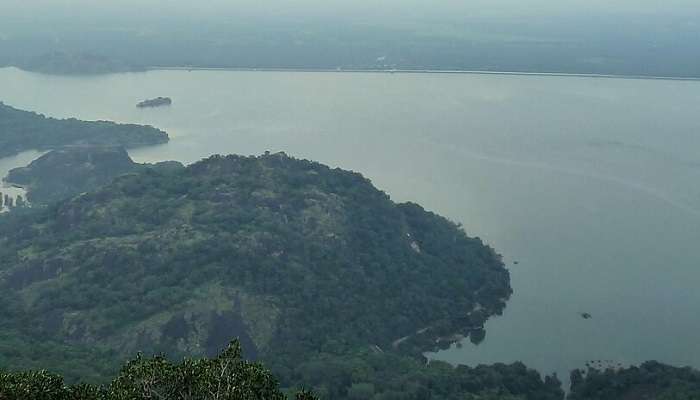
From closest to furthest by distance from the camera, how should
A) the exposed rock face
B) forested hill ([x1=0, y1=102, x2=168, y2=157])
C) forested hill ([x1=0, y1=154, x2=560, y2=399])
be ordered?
forested hill ([x1=0, y1=154, x2=560, y2=399])
the exposed rock face
forested hill ([x1=0, y1=102, x2=168, y2=157])

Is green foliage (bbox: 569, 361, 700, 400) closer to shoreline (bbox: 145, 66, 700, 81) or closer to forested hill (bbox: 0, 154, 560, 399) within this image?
forested hill (bbox: 0, 154, 560, 399)

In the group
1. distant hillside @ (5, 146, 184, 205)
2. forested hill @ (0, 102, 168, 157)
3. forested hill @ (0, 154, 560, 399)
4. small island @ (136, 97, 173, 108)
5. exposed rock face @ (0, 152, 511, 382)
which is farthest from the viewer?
small island @ (136, 97, 173, 108)

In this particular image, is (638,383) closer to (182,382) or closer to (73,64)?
(182,382)

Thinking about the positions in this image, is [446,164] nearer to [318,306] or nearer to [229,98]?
[318,306]

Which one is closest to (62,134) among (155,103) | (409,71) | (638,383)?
(155,103)

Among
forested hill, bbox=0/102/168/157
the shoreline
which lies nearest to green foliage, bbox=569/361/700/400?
forested hill, bbox=0/102/168/157

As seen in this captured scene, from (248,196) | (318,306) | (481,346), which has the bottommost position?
(481,346)

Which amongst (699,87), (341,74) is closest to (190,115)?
(341,74)

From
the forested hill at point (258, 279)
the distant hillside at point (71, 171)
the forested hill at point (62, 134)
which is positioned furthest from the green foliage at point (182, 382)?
the forested hill at point (62, 134)
